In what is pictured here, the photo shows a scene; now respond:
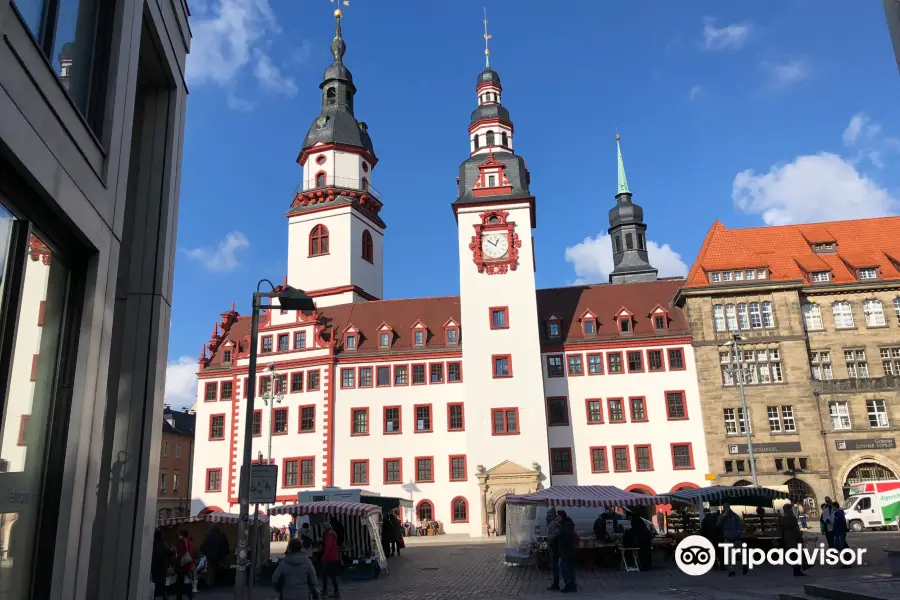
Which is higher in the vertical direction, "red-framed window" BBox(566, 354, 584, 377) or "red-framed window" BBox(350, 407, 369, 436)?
"red-framed window" BBox(566, 354, 584, 377)

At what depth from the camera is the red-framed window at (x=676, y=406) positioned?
44438 mm

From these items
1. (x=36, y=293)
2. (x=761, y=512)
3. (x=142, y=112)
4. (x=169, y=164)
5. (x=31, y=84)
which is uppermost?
(x=142, y=112)

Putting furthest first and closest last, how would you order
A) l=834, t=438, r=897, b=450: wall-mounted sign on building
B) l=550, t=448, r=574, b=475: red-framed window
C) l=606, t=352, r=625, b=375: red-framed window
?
1. l=606, t=352, r=625, b=375: red-framed window
2. l=550, t=448, r=574, b=475: red-framed window
3. l=834, t=438, r=897, b=450: wall-mounted sign on building

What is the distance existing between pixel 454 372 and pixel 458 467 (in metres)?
5.95

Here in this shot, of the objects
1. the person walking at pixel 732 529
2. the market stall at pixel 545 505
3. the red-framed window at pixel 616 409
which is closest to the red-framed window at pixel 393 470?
the red-framed window at pixel 616 409

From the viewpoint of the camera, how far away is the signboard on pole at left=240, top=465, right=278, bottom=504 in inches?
514

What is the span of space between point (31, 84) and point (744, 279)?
44.5 metres

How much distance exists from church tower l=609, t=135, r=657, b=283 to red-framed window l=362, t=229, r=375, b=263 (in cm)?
2654

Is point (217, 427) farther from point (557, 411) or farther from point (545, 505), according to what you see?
point (545, 505)

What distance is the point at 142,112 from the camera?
47.0 ft

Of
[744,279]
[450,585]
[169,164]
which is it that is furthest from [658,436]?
[169,164]

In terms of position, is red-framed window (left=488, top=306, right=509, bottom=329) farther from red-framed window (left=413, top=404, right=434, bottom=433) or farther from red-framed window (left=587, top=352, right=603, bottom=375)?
red-framed window (left=413, top=404, right=434, bottom=433)

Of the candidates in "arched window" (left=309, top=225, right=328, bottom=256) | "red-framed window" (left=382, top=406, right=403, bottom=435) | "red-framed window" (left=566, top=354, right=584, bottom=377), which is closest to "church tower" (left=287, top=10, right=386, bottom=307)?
"arched window" (left=309, top=225, right=328, bottom=256)

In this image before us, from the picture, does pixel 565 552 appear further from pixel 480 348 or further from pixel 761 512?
pixel 480 348
